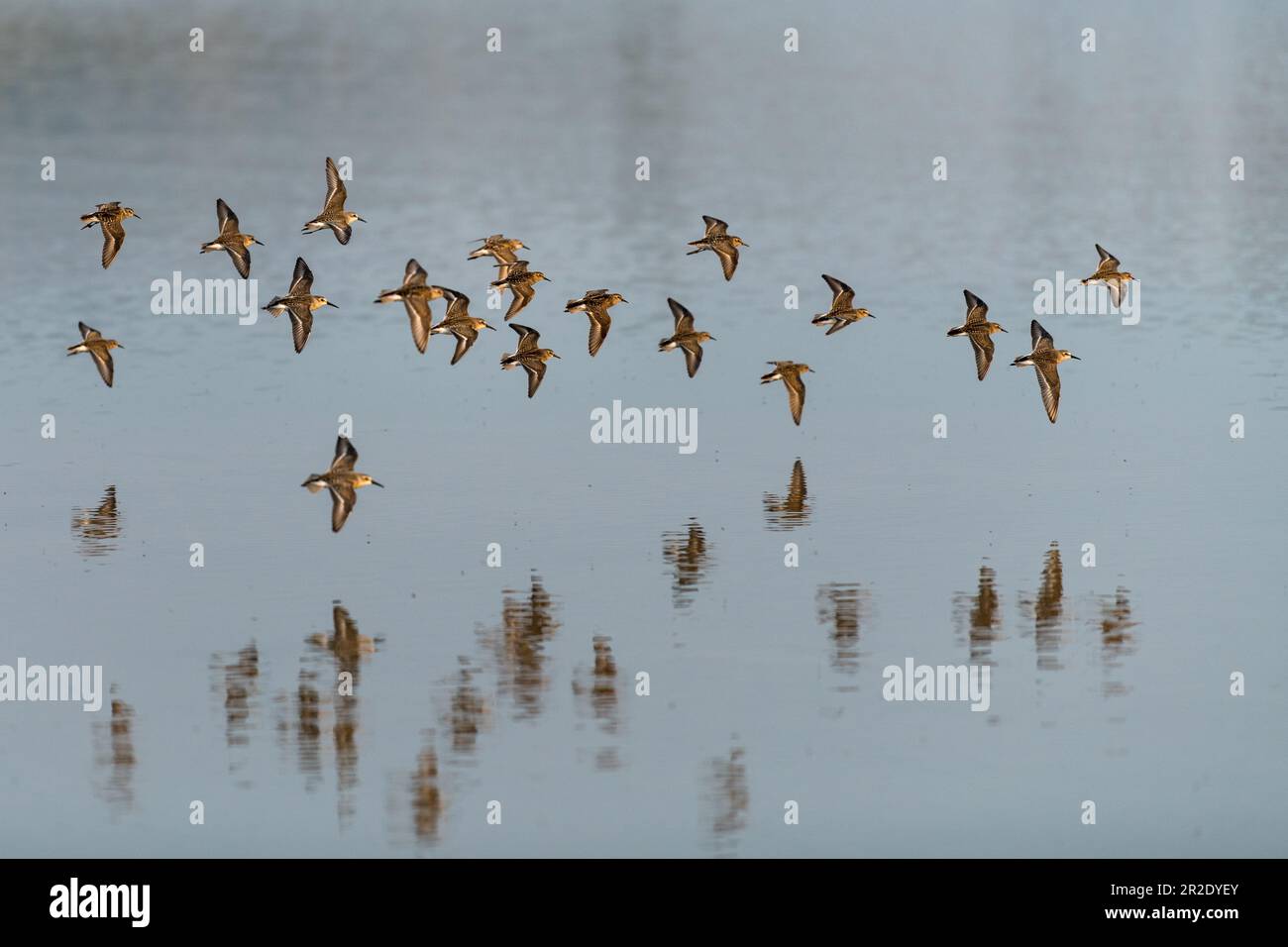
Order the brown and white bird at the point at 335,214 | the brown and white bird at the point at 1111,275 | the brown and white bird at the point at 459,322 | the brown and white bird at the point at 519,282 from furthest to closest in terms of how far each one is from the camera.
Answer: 1. the brown and white bird at the point at 1111,275
2. the brown and white bird at the point at 519,282
3. the brown and white bird at the point at 335,214
4. the brown and white bird at the point at 459,322

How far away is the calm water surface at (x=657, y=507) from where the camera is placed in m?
32.8

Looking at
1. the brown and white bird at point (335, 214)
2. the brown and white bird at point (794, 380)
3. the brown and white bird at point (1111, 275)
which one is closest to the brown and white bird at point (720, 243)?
the brown and white bird at point (794, 380)

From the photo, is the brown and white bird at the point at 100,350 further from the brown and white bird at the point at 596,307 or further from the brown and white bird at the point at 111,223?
the brown and white bird at the point at 596,307

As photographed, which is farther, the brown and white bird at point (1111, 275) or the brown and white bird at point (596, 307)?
the brown and white bird at point (1111, 275)

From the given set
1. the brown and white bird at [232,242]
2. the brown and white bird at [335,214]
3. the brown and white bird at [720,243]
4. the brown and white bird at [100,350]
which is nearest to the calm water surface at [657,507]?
the brown and white bird at [100,350]

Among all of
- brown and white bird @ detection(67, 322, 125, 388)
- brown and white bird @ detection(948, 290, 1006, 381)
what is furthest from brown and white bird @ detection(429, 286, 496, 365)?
brown and white bird @ detection(948, 290, 1006, 381)

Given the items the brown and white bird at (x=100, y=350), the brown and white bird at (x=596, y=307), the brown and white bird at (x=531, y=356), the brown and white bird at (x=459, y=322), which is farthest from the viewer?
the brown and white bird at (x=100, y=350)

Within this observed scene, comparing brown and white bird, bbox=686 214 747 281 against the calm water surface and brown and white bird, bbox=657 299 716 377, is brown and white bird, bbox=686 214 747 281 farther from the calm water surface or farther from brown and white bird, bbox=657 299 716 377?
the calm water surface

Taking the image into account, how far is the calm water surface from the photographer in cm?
3281

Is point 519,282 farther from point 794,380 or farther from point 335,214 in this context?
point 794,380

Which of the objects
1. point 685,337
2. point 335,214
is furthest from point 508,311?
point 335,214

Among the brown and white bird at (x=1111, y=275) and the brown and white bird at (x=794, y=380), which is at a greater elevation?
the brown and white bird at (x=1111, y=275)

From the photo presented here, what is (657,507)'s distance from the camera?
4644cm

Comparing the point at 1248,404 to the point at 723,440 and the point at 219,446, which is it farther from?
the point at 219,446
